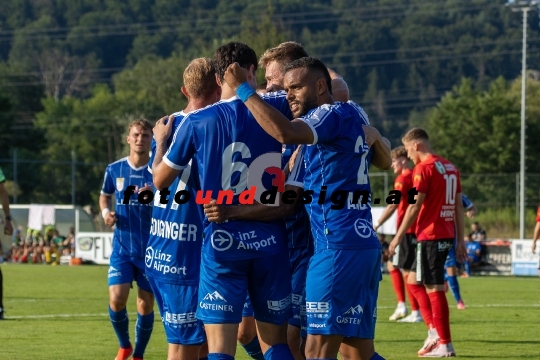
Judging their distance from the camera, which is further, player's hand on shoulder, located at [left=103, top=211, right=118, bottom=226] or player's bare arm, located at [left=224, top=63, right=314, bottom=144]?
player's hand on shoulder, located at [left=103, top=211, right=118, bottom=226]

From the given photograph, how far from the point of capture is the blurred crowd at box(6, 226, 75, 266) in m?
38.2

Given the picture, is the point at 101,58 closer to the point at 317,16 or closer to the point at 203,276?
the point at 317,16

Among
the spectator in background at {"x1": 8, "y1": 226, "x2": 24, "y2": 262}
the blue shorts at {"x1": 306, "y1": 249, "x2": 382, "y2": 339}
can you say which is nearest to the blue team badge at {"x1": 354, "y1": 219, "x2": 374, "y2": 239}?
the blue shorts at {"x1": 306, "y1": 249, "x2": 382, "y2": 339}

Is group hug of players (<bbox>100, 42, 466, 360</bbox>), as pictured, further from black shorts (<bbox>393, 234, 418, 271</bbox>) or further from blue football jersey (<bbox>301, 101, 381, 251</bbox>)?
black shorts (<bbox>393, 234, 418, 271</bbox>)

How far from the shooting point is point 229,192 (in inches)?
247

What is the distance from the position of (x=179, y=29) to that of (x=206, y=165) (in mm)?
169268

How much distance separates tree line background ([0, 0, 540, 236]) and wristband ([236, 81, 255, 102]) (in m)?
82.7

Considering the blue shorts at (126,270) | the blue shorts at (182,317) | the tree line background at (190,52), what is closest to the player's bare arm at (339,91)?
the blue shorts at (182,317)

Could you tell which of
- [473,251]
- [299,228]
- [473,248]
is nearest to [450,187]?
[299,228]

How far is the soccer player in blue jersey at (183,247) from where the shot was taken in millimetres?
6750

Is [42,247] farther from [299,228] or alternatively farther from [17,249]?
[299,228]

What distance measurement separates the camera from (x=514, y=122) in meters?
68.8

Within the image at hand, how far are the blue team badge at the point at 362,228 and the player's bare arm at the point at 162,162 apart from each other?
3.78ft

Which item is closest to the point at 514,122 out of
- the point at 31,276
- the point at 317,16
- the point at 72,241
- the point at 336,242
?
the point at 72,241
